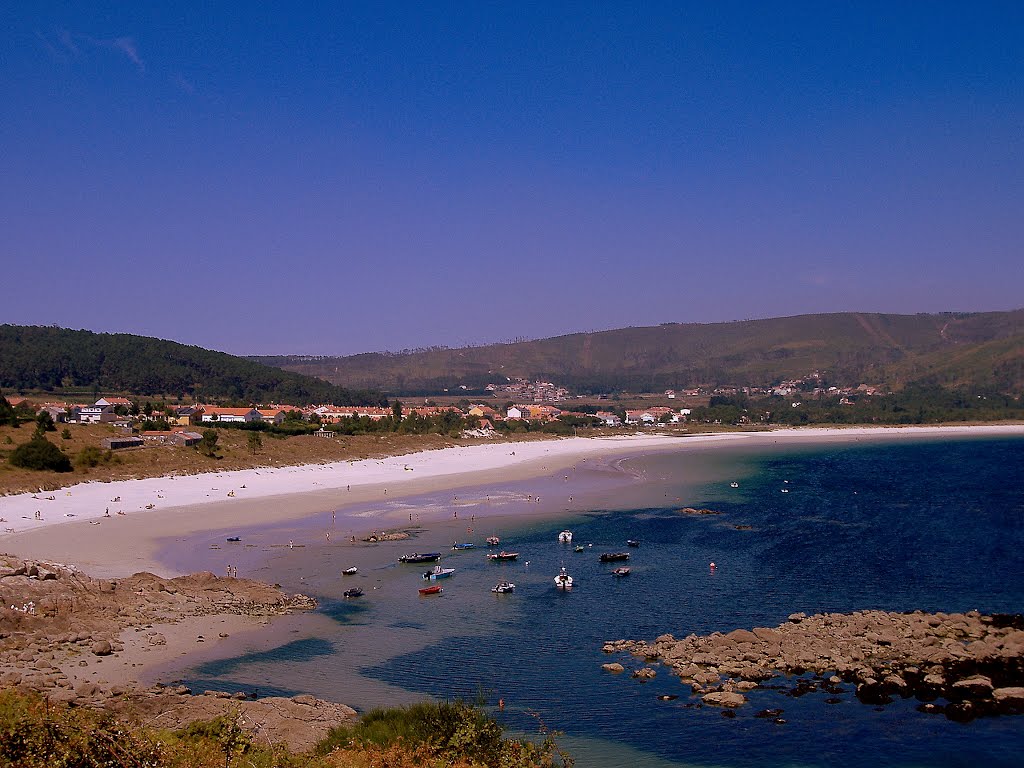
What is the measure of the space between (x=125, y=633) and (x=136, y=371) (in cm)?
10413

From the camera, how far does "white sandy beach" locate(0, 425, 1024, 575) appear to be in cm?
3491

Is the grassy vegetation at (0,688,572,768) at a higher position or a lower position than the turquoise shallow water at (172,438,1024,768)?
higher

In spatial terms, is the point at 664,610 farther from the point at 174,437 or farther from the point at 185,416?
the point at 185,416

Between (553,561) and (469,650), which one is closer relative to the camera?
(469,650)

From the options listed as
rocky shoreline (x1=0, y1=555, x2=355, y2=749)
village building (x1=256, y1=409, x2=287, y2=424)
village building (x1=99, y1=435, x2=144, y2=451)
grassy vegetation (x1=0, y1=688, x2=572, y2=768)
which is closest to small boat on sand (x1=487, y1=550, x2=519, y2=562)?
rocky shoreline (x1=0, y1=555, x2=355, y2=749)

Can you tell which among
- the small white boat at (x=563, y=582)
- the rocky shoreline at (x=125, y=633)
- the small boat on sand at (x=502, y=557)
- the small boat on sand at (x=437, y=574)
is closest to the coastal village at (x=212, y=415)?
the small boat on sand at (x=502, y=557)

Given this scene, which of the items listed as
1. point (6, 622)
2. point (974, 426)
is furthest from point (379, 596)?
point (974, 426)

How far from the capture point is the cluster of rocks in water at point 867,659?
20000mm

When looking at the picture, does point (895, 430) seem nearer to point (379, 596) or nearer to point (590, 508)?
point (590, 508)

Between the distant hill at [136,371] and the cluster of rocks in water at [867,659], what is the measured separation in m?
104

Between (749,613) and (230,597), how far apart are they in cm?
1650

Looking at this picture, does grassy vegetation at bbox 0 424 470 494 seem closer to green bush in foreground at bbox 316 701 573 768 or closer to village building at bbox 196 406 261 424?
village building at bbox 196 406 261 424

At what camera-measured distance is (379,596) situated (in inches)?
1188

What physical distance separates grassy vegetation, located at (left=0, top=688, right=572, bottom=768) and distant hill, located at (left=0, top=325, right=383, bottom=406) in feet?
357
